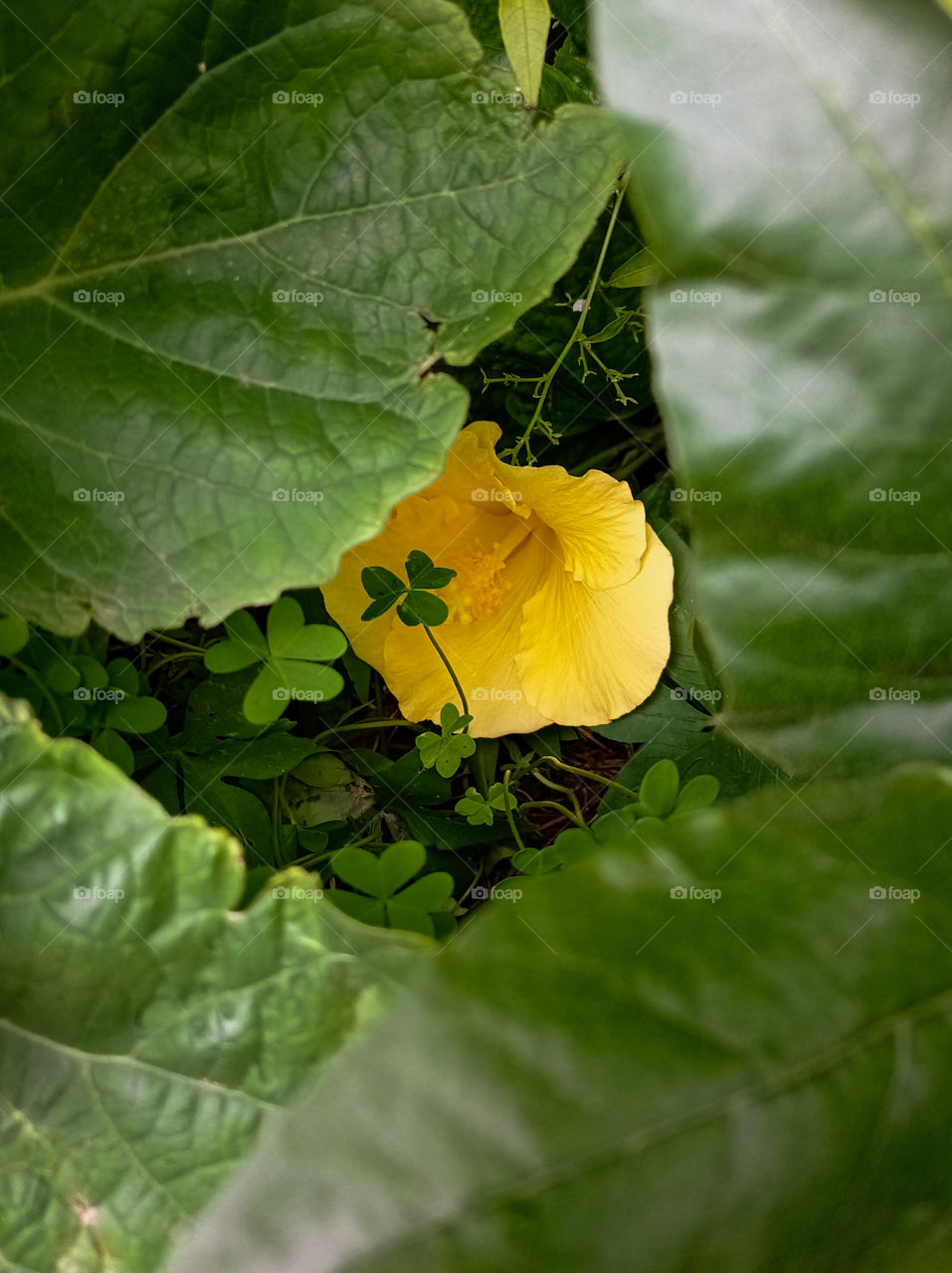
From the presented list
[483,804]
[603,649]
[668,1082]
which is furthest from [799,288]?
[483,804]

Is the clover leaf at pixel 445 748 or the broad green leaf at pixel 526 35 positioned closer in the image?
the broad green leaf at pixel 526 35

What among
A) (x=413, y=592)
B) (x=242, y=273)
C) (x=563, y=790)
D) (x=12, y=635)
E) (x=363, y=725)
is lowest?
(x=563, y=790)

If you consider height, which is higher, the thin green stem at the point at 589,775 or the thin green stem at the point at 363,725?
the thin green stem at the point at 363,725

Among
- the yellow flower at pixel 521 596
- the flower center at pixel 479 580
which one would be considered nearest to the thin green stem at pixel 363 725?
the yellow flower at pixel 521 596

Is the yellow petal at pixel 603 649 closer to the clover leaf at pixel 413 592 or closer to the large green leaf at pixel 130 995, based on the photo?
the clover leaf at pixel 413 592

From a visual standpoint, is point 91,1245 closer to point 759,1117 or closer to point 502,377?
point 759,1117

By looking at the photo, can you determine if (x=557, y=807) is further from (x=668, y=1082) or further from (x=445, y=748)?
(x=668, y=1082)
